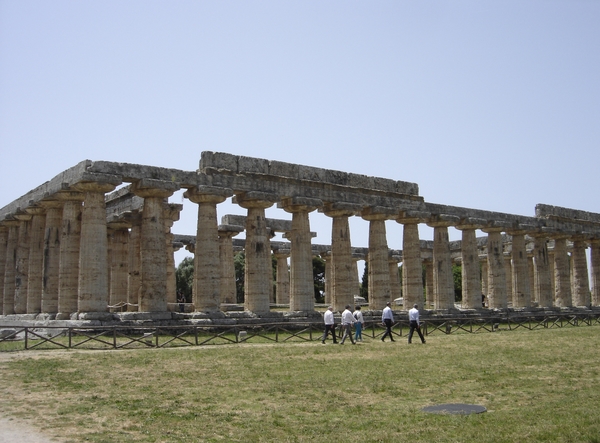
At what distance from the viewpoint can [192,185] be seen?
36781 mm

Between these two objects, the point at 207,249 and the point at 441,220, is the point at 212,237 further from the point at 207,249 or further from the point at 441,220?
the point at 441,220

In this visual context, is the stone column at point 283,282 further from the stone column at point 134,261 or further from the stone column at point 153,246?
the stone column at point 153,246

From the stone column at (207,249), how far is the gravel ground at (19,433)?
22461mm

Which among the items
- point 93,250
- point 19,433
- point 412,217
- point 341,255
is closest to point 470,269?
point 412,217

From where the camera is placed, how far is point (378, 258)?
4484 cm

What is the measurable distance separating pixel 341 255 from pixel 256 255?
21.6 ft

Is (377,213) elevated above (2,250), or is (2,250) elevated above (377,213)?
(377,213)

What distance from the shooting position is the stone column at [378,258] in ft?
146

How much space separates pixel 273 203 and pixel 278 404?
2385cm

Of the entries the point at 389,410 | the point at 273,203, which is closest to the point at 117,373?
the point at 389,410

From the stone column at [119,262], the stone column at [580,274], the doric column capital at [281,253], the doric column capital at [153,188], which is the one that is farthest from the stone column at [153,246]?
the stone column at [580,274]

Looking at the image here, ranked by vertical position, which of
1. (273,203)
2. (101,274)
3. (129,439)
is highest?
(273,203)

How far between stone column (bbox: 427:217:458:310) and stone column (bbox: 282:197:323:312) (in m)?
12.4

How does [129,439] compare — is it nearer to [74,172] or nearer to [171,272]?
[74,172]
